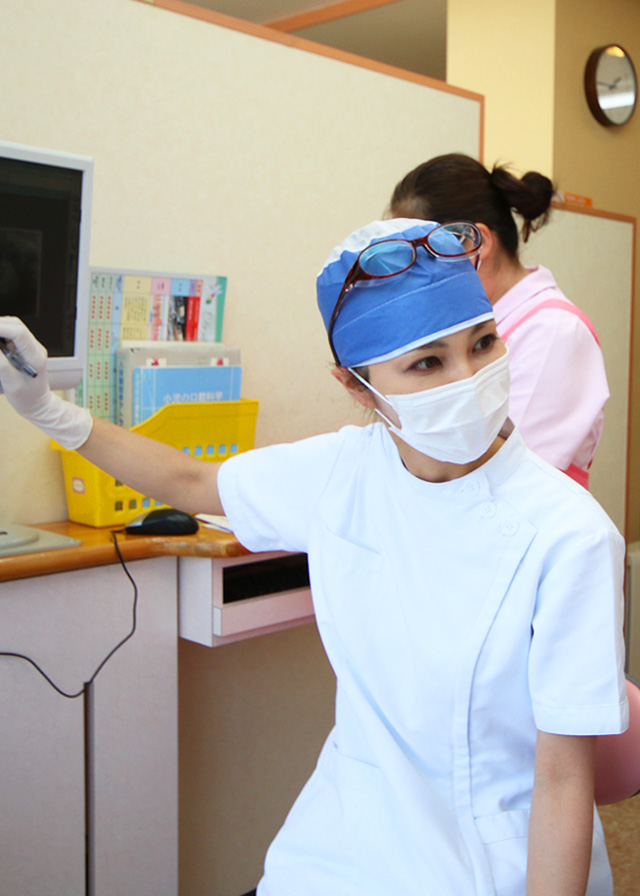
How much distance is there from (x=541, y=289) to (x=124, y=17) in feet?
3.47

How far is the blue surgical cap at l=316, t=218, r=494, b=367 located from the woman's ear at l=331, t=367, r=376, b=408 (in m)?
0.04

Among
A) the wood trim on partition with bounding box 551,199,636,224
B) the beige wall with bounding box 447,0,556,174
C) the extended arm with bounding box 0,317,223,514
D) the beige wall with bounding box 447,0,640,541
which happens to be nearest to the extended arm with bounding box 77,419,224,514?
the extended arm with bounding box 0,317,223,514

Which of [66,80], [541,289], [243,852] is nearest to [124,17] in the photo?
[66,80]

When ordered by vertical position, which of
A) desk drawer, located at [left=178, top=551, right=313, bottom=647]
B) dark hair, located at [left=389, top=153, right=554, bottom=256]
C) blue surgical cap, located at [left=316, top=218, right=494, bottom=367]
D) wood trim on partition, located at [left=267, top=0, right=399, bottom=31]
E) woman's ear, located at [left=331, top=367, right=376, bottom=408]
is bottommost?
desk drawer, located at [left=178, top=551, right=313, bottom=647]

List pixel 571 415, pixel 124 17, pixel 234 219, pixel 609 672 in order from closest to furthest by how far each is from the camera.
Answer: pixel 609 672
pixel 571 415
pixel 124 17
pixel 234 219

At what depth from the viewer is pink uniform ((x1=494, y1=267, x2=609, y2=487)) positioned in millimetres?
1623

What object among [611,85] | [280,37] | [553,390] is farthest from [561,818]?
[611,85]

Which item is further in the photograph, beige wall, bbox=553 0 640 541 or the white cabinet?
beige wall, bbox=553 0 640 541

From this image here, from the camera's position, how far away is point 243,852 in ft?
7.51

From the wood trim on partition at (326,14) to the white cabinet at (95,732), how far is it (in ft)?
11.8

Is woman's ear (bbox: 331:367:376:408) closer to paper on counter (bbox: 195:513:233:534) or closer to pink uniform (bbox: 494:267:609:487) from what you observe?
pink uniform (bbox: 494:267:609:487)

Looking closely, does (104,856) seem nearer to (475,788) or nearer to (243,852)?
(243,852)

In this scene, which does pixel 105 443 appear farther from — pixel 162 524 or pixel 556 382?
pixel 556 382

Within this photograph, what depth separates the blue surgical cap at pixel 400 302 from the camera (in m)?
1.05
